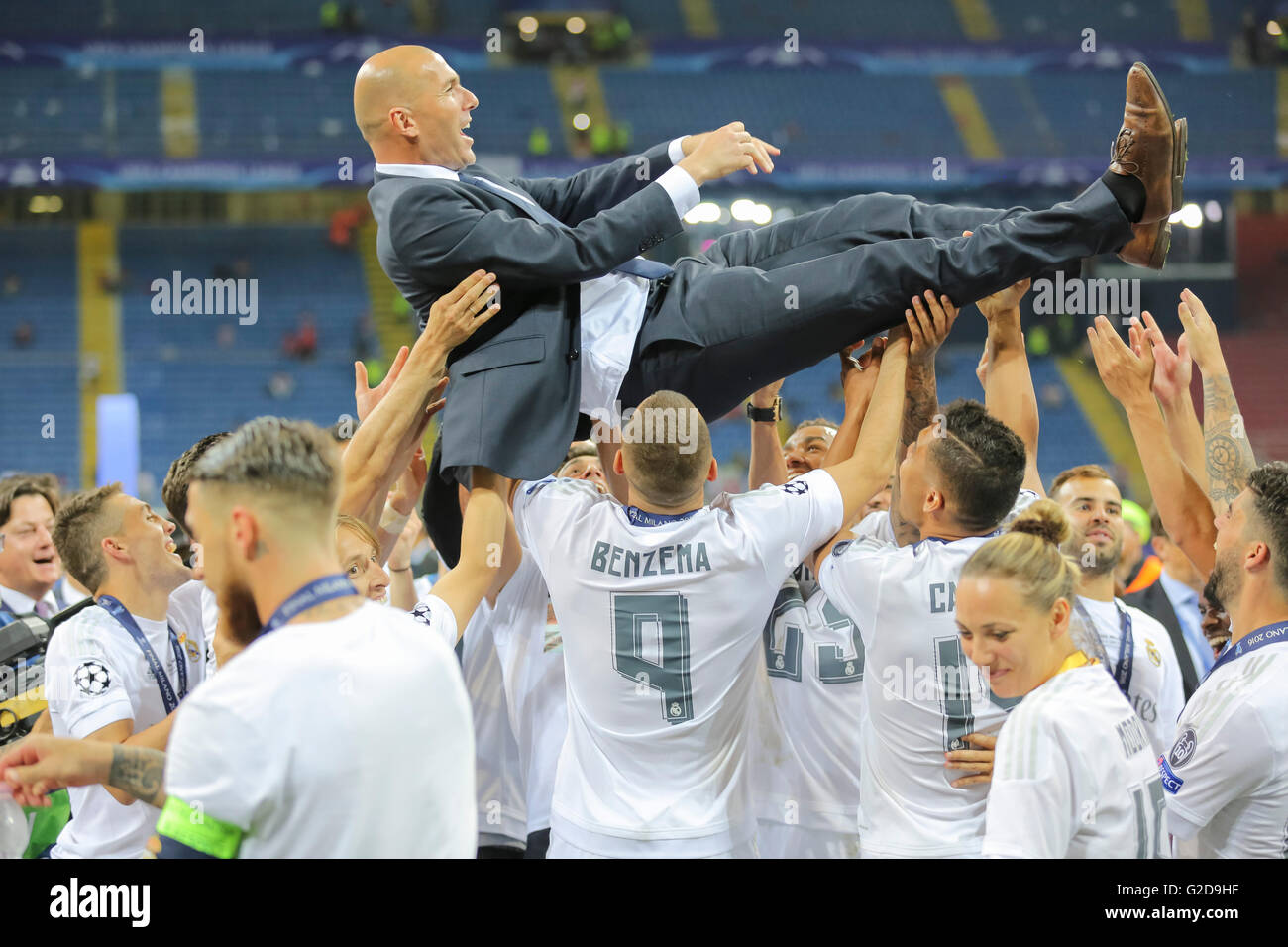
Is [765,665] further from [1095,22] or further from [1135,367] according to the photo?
[1095,22]

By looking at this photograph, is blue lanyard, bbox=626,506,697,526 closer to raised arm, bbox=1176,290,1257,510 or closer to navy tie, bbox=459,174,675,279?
navy tie, bbox=459,174,675,279

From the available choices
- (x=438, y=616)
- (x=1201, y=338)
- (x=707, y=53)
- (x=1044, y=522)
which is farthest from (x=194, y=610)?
(x=707, y=53)

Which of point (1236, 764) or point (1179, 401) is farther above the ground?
point (1179, 401)

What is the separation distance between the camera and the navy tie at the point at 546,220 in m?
3.86

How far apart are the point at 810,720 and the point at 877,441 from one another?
3.45 ft

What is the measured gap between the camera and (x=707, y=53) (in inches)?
934

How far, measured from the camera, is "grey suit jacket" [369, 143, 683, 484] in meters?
3.62

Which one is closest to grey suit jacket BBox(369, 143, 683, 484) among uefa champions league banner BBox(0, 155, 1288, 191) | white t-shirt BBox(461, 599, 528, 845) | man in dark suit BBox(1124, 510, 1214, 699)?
white t-shirt BBox(461, 599, 528, 845)

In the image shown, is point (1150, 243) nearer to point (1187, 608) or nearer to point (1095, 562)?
point (1095, 562)

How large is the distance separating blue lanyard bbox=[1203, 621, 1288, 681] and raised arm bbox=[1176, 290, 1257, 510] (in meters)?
0.59

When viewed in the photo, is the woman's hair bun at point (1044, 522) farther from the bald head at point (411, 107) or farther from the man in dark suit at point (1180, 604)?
the man in dark suit at point (1180, 604)

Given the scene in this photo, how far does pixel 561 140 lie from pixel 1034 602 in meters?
21.7

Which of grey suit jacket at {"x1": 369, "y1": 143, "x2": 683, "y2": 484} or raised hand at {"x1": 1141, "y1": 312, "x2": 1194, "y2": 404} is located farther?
raised hand at {"x1": 1141, "y1": 312, "x2": 1194, "y2": 404}

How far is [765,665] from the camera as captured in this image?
Result: 14.0ft
